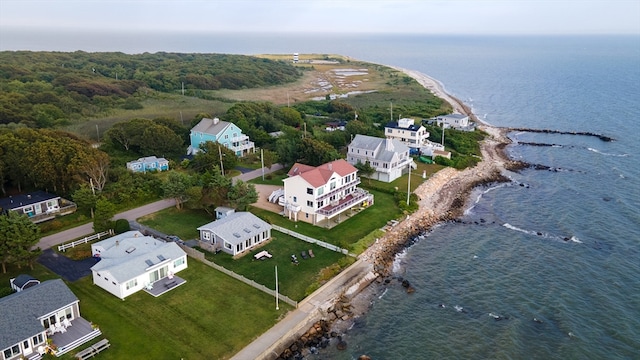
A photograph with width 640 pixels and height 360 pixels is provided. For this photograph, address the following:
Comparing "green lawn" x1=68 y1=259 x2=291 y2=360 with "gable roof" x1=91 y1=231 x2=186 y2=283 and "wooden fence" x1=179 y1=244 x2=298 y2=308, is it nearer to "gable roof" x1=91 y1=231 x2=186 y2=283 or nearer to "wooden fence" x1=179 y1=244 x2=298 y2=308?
"wooden fence" x1=179 y1=244 x2=298 y2=308

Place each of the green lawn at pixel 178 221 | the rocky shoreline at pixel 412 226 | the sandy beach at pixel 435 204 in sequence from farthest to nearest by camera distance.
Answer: the green lawn at pixel 178 221 → the sandy beach at pixel 435 204 → the rocky shoreline at pixel 412 226

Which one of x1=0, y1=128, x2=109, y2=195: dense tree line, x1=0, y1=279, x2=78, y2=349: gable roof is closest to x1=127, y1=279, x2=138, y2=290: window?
x1=0, y1=279, x2=78, y2=349: gable roof

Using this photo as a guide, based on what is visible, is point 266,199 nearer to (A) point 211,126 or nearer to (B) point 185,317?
(B) point 185,317

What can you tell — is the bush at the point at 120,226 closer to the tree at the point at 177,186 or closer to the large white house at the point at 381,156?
the tree at the point at 177,186

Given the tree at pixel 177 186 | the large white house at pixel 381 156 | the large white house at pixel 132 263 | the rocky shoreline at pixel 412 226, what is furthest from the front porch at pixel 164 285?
the large white house at pixel 381 156

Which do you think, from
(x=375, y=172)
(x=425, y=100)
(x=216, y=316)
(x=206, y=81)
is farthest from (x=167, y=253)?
(x=206, y=81)

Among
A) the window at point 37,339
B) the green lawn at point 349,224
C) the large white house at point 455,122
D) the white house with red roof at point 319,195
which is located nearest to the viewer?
the window at point 37,339

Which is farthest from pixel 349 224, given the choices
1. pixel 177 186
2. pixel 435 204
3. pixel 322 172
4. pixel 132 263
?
pixel 132 263
